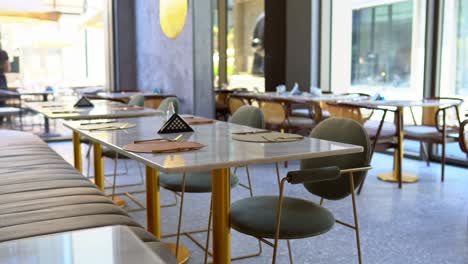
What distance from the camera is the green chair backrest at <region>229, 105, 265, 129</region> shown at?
323 centimetres

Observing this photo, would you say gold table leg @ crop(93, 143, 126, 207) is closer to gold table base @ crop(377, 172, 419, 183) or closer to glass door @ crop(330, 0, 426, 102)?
gold table base @ crop(377, 172, 419, 183)

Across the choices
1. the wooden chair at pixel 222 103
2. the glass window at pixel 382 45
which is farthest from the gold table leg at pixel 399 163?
the wooden chair at pixel 222 103

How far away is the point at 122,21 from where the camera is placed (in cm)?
814

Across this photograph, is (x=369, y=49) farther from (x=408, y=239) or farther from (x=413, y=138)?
(x=408, y=239)

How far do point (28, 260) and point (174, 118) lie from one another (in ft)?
6.55

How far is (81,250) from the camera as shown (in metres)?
0.83

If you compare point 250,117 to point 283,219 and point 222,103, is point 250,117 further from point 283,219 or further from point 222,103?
point 222,103

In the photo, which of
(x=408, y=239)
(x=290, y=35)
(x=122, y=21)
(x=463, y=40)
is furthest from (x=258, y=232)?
(x=122, y=21)

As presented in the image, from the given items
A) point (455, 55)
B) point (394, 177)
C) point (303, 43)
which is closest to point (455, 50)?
point (455, 55)

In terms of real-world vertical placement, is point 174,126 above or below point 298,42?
below

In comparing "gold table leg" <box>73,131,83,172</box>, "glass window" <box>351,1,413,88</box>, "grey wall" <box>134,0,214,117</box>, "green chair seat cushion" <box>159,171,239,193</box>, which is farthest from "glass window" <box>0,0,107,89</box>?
"green chair seat cushion" <box>159,171,239,193</box>

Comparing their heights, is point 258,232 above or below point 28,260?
below

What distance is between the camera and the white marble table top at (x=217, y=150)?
1.81 m

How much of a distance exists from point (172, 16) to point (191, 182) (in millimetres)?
4360
